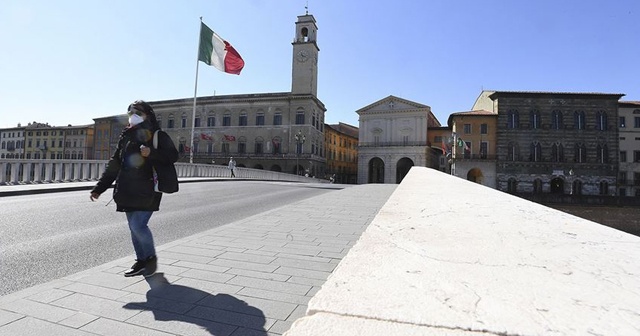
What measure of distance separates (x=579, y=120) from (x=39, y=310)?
5753cm

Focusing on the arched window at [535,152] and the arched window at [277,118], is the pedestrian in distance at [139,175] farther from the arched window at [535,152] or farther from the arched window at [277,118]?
the arched window at [277,118]

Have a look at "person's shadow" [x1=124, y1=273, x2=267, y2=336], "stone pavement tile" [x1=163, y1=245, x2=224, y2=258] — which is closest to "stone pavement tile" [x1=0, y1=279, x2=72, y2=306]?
"person's shadow" [x1=124, y1=273, x2=267, y2=336]

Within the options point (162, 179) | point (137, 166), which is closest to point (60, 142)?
point (137, 166)

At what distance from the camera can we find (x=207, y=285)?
311cm

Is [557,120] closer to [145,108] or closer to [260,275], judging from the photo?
[260,275]

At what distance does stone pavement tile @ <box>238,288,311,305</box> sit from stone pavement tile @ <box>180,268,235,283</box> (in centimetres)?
38

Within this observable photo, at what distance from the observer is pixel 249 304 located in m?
2.68

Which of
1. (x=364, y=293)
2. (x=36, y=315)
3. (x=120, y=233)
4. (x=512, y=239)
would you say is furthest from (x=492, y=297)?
(x=120, y=233)

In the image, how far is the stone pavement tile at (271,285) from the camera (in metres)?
2.99

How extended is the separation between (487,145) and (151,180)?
5130 cm

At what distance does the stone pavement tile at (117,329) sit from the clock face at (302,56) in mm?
58194

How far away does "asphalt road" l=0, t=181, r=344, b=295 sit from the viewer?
12.0 ft

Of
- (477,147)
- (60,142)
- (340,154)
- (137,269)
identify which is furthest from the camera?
(60,142)

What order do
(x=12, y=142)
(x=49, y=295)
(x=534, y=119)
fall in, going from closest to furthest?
(x=49, y=295)
(x=534, y=119)
(x=12, y=142)
